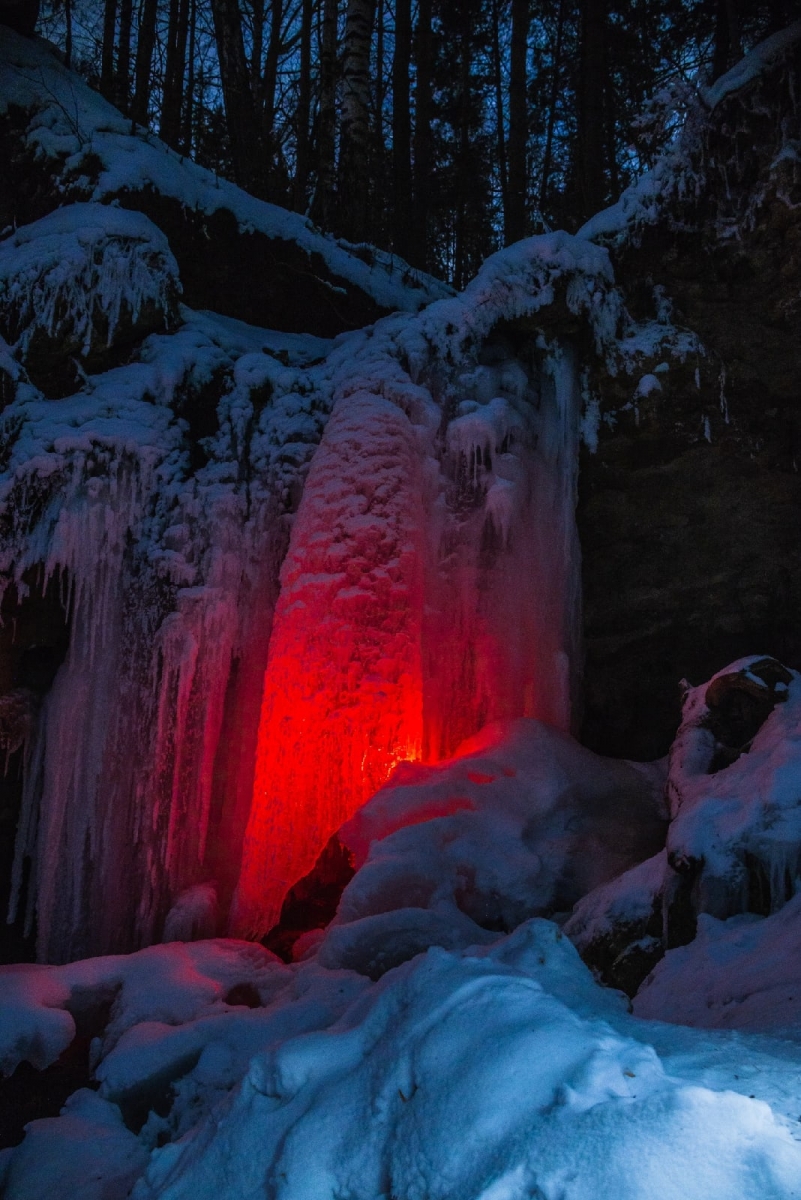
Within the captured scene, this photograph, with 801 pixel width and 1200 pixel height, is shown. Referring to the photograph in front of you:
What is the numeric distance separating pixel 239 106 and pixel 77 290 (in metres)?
5.53

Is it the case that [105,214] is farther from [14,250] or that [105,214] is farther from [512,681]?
[512,681]

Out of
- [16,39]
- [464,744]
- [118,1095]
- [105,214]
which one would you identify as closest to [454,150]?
[16,39]

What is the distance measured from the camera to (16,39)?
7898mm

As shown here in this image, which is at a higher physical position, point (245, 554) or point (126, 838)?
point (245, 554)

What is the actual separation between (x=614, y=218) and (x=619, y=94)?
389 inches

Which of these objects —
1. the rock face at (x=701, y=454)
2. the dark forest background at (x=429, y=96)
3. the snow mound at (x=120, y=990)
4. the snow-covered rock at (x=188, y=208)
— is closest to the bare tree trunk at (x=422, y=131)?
the dark forest background at (x=429, y=96)

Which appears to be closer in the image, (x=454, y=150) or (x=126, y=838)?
(x=126, y=838)

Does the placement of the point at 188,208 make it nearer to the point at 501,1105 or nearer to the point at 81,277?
the point at 81,277

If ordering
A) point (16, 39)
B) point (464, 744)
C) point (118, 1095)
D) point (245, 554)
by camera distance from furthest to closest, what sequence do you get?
point (16, 39)
point (245, 554)
point (464, 744)
point (118, 1095)

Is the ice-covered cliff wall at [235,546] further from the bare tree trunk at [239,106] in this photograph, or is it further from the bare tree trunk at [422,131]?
the bare tree trunk at [422,131]

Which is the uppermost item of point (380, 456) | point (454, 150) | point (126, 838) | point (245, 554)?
point (454, 150)

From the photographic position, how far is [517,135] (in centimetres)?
1235

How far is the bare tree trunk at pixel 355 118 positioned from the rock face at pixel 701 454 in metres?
4.03

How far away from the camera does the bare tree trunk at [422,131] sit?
484 inches
